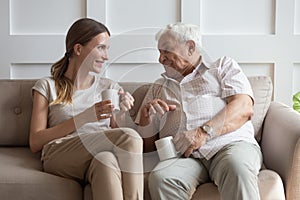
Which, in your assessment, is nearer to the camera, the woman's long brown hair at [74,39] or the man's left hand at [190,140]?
the man's left hand at [190,140]

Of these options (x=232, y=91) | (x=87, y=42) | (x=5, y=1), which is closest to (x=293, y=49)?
(x=232, y=91)

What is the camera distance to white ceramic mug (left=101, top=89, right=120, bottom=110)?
2.17 meters

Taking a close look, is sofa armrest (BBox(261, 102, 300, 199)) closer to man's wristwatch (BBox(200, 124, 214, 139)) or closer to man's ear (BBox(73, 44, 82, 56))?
man's wristwatch (BBox(200, 124, 214, 139))

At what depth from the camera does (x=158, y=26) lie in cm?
296

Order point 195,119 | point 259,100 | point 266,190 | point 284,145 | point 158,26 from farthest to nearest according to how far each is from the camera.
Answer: point 158,26
point 259,100
point 195,119
point 284,145
point 266,190

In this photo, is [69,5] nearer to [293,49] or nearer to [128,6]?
[128,6]

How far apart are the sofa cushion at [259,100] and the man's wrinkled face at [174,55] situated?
1.22ft

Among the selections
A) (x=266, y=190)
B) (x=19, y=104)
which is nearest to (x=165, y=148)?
(x=266, y=190)

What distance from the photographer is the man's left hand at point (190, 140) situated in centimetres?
217

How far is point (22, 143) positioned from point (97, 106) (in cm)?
60

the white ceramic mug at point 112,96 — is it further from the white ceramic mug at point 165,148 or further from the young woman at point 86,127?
the white ceramic mug at point 165,148

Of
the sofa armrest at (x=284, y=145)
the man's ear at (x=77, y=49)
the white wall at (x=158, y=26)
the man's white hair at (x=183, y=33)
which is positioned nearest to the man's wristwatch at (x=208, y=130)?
the sofa armrest at (x=284, y=145)

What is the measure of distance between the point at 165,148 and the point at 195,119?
198 millimetres

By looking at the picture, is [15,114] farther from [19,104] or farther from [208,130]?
[208,130]
